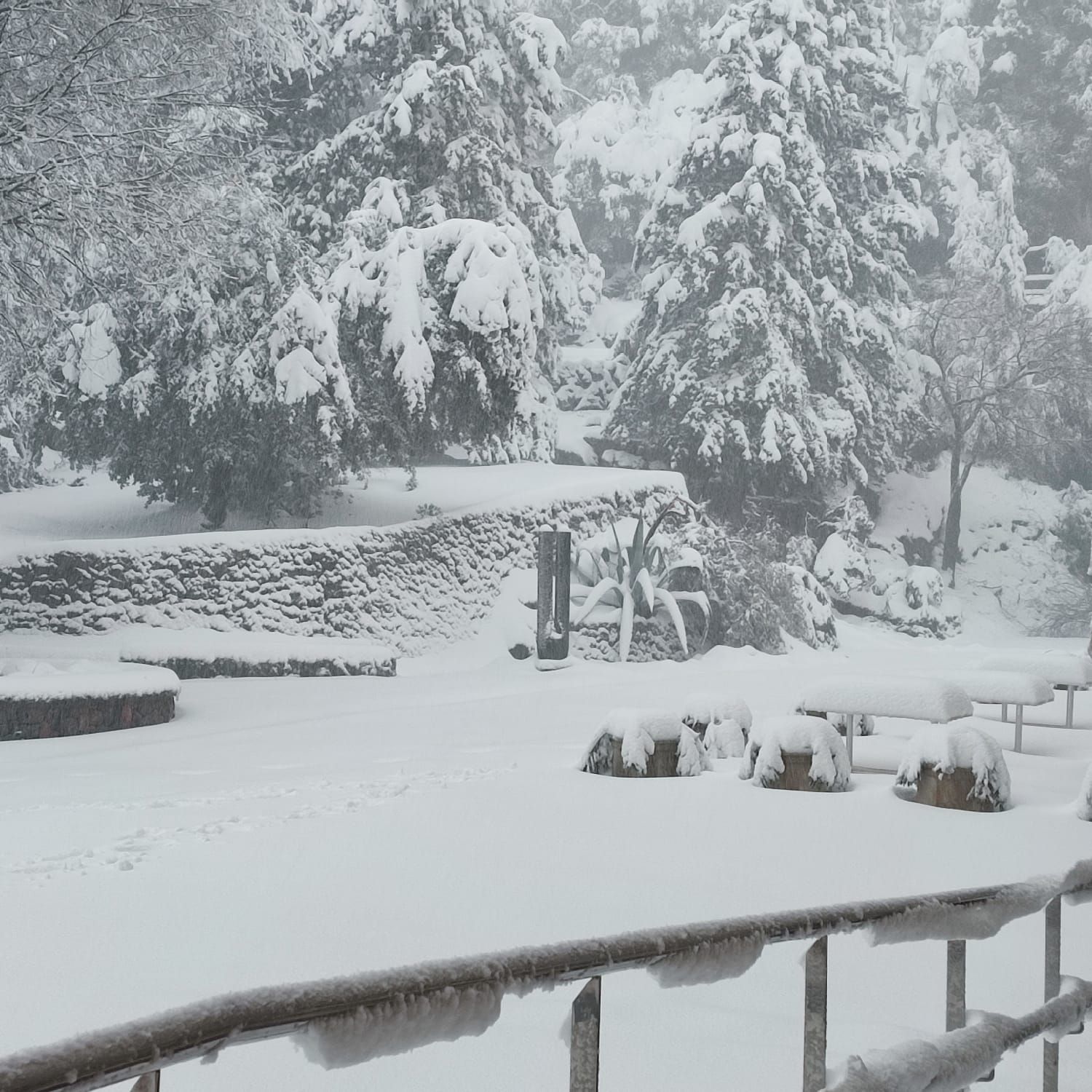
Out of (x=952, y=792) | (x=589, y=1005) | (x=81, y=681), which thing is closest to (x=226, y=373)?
(x=81, y=681)

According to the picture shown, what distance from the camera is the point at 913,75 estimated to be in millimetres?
25891

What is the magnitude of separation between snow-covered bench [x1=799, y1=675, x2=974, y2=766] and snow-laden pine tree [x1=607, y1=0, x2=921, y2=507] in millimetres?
12682

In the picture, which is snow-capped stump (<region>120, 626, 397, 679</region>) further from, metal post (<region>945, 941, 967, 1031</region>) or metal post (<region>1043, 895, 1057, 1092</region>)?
metal post (<region>945, 941, 967, 1031</region>)

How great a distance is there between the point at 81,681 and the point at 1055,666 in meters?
6.45

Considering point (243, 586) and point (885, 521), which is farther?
point (885, 521)

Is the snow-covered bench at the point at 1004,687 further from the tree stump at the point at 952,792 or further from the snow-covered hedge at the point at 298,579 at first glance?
the snow-covered hedge at the point at 298,579

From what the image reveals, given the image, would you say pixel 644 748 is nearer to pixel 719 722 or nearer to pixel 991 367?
pixel 719 722

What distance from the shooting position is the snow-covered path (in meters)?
2.48

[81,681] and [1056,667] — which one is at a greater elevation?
[1056,667]

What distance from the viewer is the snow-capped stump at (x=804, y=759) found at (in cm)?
539

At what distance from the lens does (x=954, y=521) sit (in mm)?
21047

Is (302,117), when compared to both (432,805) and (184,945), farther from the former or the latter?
(184,945)

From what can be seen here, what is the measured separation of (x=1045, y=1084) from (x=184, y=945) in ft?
6.66

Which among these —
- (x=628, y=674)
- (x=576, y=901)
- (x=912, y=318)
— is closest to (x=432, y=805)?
(x=576, y=901)
